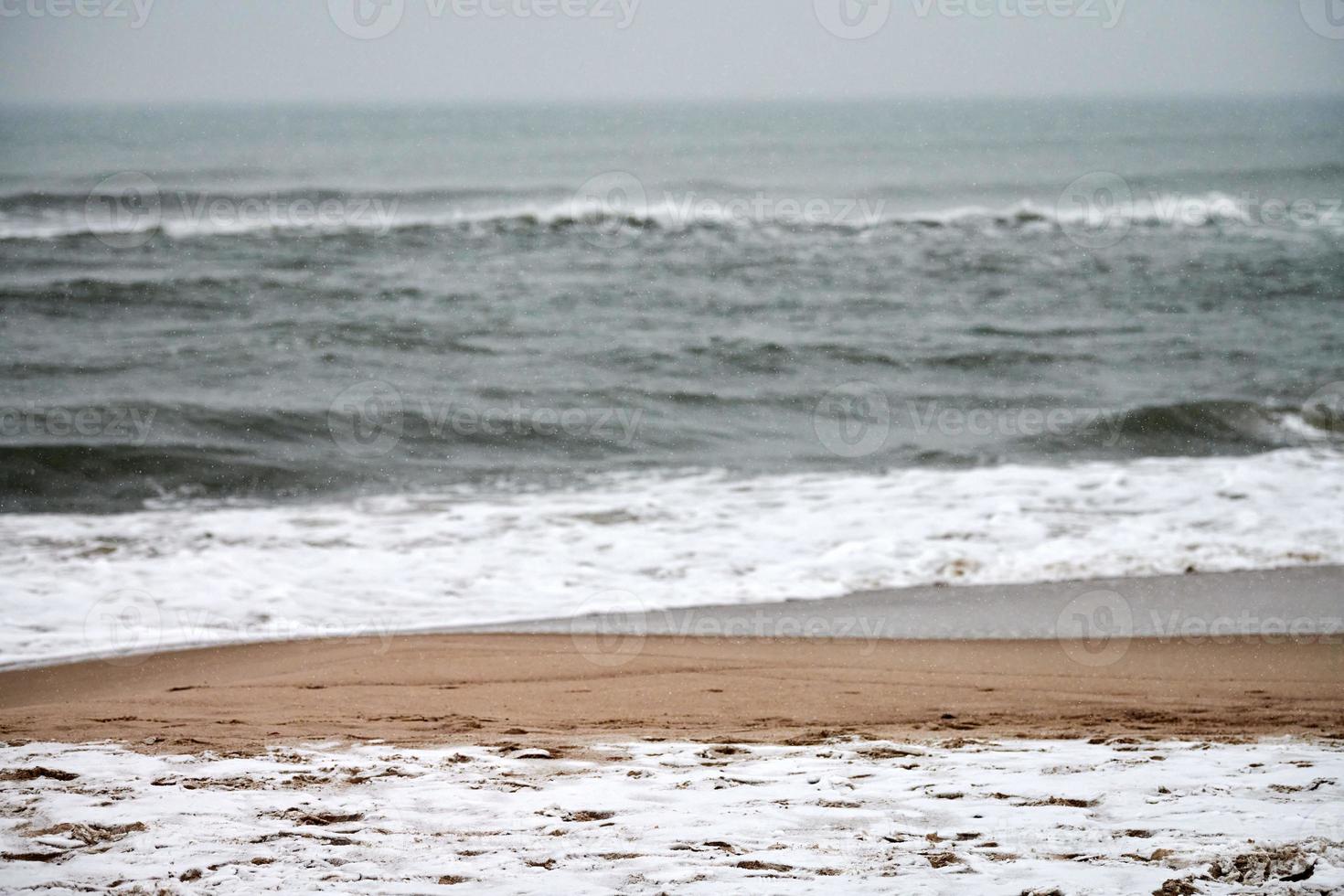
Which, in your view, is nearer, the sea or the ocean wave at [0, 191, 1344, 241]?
the sea

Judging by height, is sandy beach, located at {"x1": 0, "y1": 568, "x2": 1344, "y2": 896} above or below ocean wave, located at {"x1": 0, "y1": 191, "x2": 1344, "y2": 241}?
below

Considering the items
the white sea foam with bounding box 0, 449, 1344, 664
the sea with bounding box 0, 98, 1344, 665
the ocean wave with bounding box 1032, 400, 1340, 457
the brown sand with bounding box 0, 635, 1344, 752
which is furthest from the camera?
the ocean wave with bounding box 1032, 400, 1340, 457

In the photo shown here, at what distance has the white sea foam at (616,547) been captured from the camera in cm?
620

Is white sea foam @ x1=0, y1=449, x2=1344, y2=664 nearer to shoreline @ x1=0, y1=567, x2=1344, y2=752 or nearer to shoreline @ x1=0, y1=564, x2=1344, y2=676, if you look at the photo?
shoreline @ x1=0, y1=564, x2=1344, y2=676

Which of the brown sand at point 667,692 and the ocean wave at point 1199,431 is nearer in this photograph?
the brown sand at point 667,692

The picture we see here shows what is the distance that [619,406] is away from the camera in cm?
1142

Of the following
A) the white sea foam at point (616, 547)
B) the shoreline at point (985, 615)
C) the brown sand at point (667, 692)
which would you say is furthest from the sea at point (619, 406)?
the brown sand at point (667, 692)

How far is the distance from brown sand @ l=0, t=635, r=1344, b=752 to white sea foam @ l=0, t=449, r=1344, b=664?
22.0 inches

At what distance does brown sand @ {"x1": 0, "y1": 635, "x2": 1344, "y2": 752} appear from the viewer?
4156 millimetres

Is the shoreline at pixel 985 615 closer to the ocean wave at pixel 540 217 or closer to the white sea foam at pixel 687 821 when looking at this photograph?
the white sea foam at pixel 687 821

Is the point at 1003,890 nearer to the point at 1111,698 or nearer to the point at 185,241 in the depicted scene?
the point at 1111,698

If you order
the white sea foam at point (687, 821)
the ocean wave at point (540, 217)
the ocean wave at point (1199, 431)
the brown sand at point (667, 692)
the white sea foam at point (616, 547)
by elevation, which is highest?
the ocean wave at point (540, 217)

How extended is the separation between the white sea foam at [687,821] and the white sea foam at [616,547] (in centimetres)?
258

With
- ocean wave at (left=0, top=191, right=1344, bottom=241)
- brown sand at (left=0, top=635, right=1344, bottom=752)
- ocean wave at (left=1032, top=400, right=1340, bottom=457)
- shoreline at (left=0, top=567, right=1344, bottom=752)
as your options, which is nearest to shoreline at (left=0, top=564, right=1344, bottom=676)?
shoreline at (left=0, top=567, right=1344, bottom=752)
